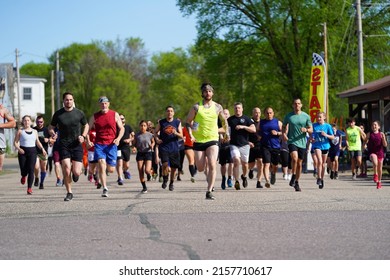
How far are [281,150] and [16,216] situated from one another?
29.4ft

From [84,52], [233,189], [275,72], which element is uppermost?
[84,52]

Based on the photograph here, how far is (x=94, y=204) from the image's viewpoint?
14.6 meters

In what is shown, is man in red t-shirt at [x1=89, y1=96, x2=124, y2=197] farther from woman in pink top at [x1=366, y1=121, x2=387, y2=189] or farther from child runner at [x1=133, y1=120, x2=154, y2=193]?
woman in pink top at [x1=366, y1=121, x2=387, y2=189]

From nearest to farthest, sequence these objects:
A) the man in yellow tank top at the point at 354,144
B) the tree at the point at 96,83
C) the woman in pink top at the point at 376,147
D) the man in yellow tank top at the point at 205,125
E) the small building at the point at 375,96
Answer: the man in yellow tank top at the point at 205,125, the woman in pink top at the point at 376,147, the man in yellow tank top at the point at 354,144, the small building at the point at 375,96, the tree at the point at 96,83

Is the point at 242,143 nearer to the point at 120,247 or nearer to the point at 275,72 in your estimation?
the point at 120,247

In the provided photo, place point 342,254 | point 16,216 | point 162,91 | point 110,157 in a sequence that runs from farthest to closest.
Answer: point 162,91, point 110,157, point 16,216, point 342,254

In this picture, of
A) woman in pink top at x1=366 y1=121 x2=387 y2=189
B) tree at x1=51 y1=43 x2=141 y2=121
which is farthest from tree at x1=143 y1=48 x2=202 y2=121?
woman in pink top at x1=366 y1=121 x2=387 y2=189

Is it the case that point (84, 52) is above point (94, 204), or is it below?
above

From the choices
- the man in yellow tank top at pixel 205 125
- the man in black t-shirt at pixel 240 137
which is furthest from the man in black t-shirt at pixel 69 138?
the man in black t-shirt at pixel 240 137

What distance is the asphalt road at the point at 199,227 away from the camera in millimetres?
8211

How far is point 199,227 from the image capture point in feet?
34.4

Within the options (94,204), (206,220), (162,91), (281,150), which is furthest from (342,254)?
(162,91)

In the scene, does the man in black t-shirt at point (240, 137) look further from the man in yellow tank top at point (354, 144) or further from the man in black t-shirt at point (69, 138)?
the man in yellow tank top at point (354, 144)

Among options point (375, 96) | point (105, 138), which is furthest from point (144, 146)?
point (375, 96)
